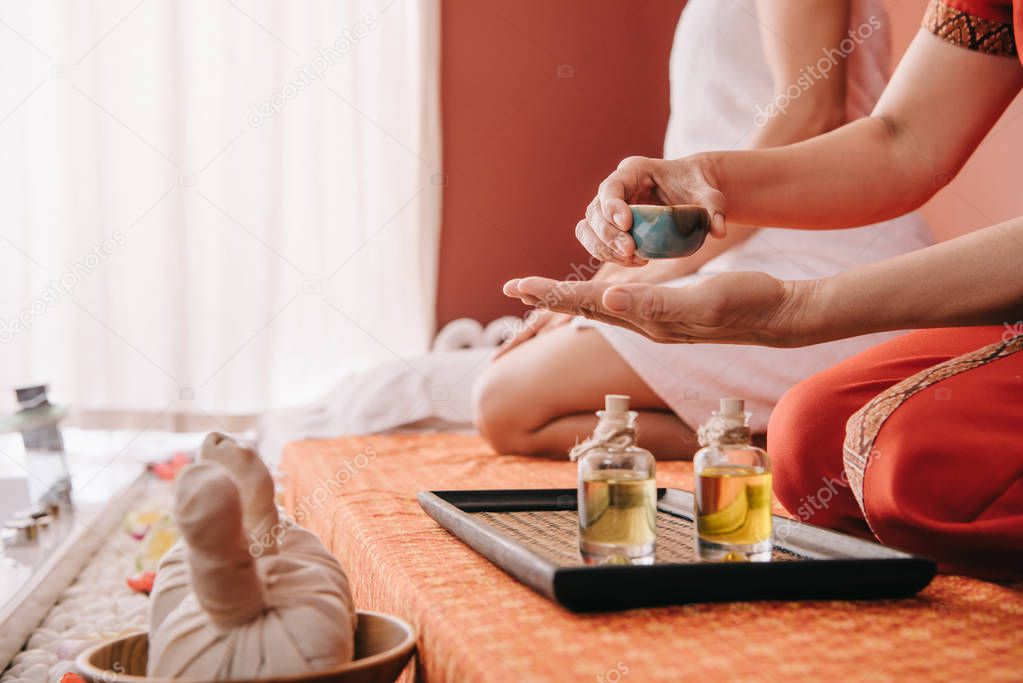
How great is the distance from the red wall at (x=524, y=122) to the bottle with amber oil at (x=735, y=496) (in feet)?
8.86

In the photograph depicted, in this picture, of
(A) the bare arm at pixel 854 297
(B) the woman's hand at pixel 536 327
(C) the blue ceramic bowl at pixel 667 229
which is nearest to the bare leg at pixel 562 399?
(B) the woman's hand at pixel 536 327

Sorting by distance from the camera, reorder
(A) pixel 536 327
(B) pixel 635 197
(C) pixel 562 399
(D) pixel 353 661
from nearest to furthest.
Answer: (D) pixel 353 661 < (B) pixel 635 197 < (C) pixel 562 399 < (A) pixel 536 327

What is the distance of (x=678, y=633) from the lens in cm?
69

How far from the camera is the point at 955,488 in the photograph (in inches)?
35.4

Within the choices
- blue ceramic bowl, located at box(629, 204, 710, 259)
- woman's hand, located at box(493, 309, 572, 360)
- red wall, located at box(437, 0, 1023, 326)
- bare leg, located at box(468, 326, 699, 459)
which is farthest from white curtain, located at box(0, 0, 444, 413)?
blue ceramic bowl, located at box(629, 204, 710, 259)

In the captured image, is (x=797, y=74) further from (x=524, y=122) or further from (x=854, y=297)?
(x=524, y=122)

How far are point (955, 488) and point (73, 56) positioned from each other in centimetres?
304

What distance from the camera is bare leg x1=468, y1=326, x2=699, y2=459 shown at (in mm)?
1802

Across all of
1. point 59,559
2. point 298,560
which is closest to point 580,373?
point 59,559

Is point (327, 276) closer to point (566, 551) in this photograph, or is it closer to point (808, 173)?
point (808, 173)

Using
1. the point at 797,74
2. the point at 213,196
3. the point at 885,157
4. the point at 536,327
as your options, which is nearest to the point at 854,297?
the point at 885,157

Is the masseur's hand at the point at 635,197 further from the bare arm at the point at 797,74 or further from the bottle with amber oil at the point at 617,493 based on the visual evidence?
the bare arm at the point at 797,74

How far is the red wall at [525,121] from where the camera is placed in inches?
138

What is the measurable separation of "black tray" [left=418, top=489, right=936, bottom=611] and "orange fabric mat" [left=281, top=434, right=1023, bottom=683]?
0.01m
